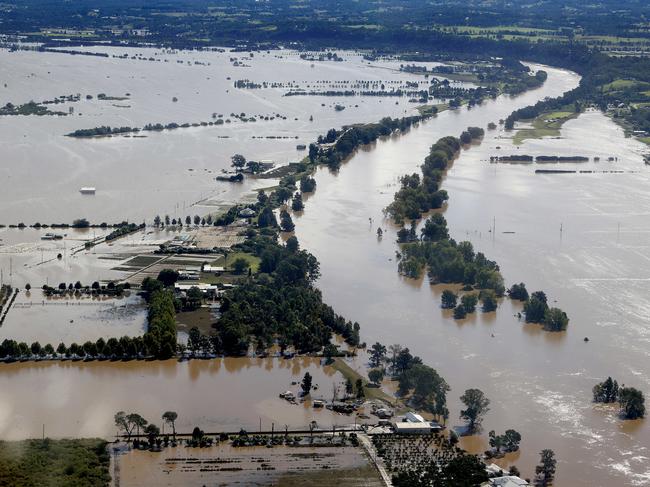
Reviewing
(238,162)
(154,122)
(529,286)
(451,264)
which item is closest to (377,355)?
(451,264)

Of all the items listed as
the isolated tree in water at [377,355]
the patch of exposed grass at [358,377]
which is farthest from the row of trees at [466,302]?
the patch of exposed grass at [358,377]

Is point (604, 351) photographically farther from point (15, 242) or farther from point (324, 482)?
point (15, 242)

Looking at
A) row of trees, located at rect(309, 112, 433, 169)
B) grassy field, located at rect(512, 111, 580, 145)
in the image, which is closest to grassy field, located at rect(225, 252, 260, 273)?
row of trees, located at rect(309, 112, 433, 169)

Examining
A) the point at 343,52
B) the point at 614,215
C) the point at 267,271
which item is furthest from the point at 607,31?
the point at 267,271

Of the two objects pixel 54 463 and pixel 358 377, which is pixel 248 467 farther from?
pixel 358 377

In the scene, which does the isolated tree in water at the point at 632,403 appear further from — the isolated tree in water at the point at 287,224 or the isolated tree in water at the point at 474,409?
the isolated tree in water at the point at 287,224
